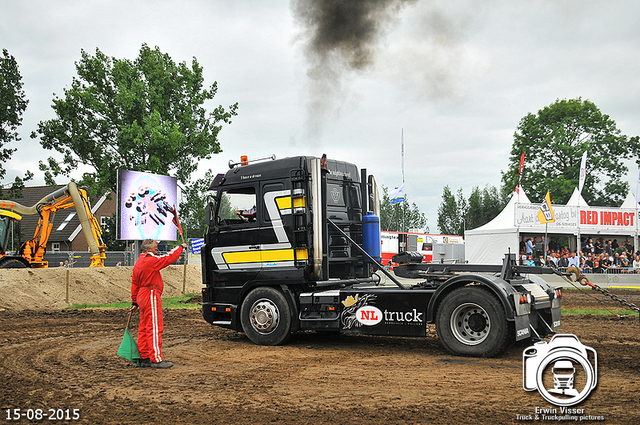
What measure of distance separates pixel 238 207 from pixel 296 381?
161 inches

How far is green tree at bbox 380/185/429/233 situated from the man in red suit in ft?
212

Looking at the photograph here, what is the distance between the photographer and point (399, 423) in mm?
5016

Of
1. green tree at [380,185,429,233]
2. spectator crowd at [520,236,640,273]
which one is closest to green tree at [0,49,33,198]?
spectator crowd at [520,236,640,273]

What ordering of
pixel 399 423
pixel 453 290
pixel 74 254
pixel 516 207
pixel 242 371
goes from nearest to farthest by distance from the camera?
1. pixel 399 423
2. pixel 242 371
3. pixel 453 290
4. pixel 516 207
5. pixel 74 254

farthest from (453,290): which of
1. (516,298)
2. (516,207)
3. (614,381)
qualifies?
(516,207)

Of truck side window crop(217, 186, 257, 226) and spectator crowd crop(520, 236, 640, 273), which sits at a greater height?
truck side window crop(217, 186, 257, 226)

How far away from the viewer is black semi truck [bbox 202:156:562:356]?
801 cm

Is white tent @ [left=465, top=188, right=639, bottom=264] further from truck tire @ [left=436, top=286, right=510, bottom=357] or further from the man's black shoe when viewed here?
the man's black shoe

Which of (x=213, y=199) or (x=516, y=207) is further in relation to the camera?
(x=516, y=207)

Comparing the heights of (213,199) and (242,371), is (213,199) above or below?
above

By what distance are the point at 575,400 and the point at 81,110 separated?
3580cm


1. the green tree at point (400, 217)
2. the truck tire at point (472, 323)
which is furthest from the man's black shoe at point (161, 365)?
the green tree at point (400, 217)

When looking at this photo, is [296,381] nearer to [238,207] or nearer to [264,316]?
[264,316]

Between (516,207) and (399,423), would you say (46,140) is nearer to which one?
(516,207)
